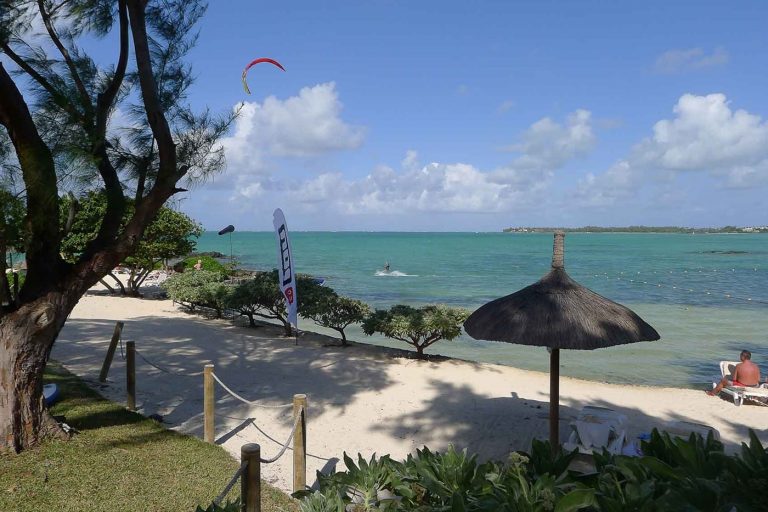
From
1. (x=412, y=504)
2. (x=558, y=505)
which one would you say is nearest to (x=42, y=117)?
(x=412, y=504)

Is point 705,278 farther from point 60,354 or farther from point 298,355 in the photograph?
point 60,354

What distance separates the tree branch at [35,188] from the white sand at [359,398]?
7.74 ft

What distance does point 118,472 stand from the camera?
4.71 m

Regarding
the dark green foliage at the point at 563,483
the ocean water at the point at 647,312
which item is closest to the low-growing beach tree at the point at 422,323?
the ocean water at the point at 647,312

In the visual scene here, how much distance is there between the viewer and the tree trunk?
15.8 ft

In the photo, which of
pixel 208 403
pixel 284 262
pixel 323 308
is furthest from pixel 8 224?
pixel 323 308

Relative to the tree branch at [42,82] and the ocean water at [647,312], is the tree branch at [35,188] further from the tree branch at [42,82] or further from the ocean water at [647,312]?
the ocean water at [647,312]

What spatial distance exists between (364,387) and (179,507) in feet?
15.0

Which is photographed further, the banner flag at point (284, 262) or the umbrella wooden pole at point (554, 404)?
the banner flag at point (284, 262)

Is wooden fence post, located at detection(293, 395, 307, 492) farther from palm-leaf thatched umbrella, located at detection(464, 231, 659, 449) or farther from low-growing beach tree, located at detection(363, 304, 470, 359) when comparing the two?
low-growing beach tree, located at detection(363, 304, 470, 359)

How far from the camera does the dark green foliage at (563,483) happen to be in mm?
1533

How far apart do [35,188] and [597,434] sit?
584cm

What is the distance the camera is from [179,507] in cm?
415

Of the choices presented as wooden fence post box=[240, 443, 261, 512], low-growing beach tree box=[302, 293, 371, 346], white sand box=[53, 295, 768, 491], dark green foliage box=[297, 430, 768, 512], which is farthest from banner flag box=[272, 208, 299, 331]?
dark green foliage box=[297, 430, 768, 512]
